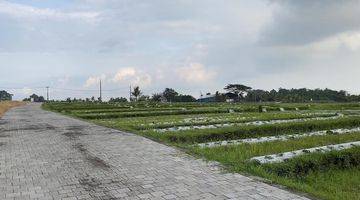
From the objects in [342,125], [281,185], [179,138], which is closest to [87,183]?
[281,185]

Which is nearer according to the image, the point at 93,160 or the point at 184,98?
the point at 93,160

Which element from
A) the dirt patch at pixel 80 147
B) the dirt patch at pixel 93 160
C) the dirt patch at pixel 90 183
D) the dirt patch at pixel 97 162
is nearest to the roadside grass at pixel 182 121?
the dirt patch at pixel 80 147

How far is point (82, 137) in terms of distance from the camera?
1583 centimetres

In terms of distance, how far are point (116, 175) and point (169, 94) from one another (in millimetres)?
89468

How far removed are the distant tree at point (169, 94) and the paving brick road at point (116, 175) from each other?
83.2 metres

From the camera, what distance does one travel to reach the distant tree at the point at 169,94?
317ft

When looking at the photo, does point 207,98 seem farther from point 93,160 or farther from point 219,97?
point 93,160

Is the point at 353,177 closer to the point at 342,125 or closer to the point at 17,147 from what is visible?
the point at 17,147

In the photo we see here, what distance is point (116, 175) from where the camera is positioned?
8586mm

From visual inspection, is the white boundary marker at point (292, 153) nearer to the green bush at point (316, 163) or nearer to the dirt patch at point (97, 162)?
the green bush at point (316, 163)

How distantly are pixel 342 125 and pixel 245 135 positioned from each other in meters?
7.15

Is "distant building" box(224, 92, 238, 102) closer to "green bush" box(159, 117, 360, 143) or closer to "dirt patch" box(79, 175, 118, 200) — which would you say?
"green bush" box(159, 117, 360, 143)

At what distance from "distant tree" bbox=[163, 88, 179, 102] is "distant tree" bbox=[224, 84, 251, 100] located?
12.4 meters

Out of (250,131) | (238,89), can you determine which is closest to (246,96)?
(238,89)
